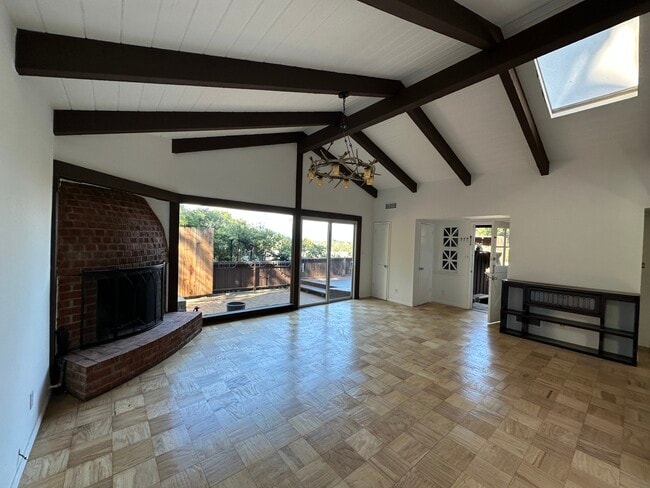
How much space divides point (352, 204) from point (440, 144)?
2.72m

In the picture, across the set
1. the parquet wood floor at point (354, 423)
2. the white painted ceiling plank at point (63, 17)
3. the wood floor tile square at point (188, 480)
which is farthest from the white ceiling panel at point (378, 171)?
the wood floor tile square at point (188, 480)

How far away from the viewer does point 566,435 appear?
2277mm

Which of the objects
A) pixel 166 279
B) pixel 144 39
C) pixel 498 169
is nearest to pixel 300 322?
pixel 166 279

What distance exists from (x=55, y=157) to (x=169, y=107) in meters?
1.19

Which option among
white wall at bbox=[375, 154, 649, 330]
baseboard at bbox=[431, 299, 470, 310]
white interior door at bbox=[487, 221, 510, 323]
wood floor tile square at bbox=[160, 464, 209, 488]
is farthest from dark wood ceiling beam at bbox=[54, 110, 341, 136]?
baseboard at bbox=[431, 299, 470, 310]

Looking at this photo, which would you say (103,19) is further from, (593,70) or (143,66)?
(593,70)

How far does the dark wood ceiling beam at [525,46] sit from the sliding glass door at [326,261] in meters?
3.29

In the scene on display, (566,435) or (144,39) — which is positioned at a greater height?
(144,39)

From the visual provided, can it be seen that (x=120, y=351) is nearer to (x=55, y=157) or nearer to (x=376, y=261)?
Answer: (x=55, y=157)

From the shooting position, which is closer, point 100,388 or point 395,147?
point 100,388

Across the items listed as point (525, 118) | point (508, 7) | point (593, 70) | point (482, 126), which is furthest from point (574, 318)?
point (508, 7)

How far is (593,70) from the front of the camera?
3391 millimetres

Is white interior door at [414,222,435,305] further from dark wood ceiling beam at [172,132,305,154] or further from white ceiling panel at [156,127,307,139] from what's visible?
white ceiling panel at [156,127,307,139]

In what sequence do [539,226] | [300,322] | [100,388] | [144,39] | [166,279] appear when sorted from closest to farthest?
[144,39]
[100,388]
[166,279]
[539,226]
[300,322]
